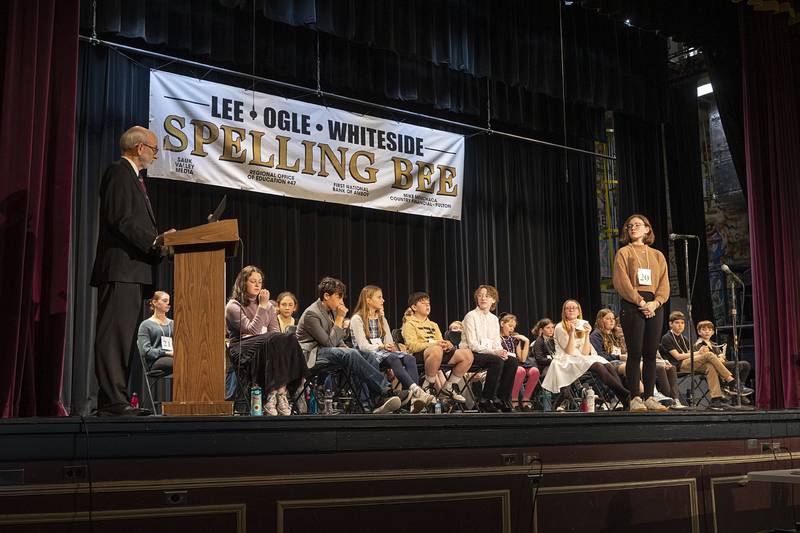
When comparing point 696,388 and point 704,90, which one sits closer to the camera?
point 696,388

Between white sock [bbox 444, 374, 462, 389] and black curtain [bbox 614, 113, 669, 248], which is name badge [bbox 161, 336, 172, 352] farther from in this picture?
black curtain [bbox 614, 113, 669, 248]

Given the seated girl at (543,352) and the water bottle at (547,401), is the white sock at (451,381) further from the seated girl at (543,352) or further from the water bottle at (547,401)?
the seated girl at (543,352)

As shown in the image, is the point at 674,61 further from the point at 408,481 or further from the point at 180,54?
the point at 408,481

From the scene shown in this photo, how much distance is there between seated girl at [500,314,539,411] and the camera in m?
7.37

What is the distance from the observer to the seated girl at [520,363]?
7368 millimetres

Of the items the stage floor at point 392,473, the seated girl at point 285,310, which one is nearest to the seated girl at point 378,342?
the seated girl at point 285,310

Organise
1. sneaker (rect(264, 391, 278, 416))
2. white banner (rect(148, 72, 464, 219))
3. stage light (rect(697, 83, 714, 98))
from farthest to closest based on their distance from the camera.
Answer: stage light (rect(697, 83, 714, 98))
white banner (rect(148, 72, 464, 219))
sneaker (rect(264, 391, 278, 416))

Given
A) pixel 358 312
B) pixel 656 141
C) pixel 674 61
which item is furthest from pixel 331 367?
pixel 674 61

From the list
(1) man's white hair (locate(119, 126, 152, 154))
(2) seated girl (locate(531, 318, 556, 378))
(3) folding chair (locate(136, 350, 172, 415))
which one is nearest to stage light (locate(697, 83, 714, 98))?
(2) seated girl (locate(531, 318, 556, 378))

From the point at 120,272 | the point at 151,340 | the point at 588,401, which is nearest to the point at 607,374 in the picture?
the point at 588,401

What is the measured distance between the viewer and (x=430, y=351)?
6250 mm

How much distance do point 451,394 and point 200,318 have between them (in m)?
3.07

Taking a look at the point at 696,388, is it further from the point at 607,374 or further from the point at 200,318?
the point at 200,318

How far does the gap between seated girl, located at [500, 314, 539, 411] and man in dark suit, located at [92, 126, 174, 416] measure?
4.15 meters
